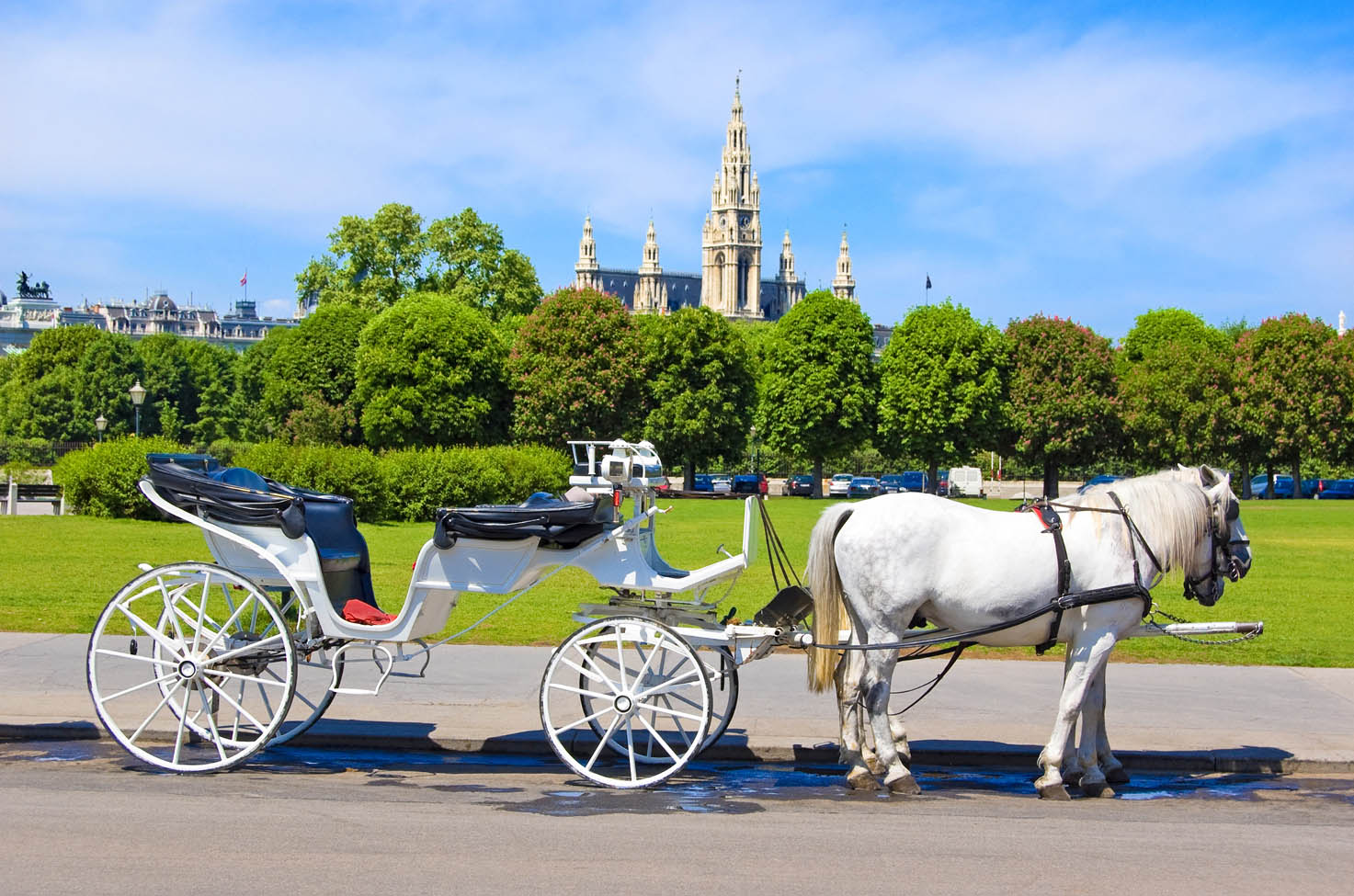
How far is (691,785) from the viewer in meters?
9.26

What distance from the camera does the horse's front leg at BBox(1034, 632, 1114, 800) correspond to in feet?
29.1

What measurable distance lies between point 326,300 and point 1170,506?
Result: 79545mm

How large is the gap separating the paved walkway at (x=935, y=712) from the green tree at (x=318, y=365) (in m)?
63.1

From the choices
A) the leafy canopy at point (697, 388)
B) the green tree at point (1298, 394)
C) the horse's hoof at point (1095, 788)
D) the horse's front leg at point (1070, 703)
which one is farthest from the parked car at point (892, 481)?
the horse's front leg at point (1070, 703)

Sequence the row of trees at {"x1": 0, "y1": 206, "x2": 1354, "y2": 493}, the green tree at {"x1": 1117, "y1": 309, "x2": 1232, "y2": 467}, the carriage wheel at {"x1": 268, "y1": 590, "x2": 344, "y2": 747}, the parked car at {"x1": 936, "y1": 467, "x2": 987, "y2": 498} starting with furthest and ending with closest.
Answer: the parked car at {"x1": 936, "y1": 467, "x2": 987, "y2": 498} → the green tree at {"x1": 1117, "y1": 309, "x2": 1232, "y2": 467} → the row of trees at {"x1": 0, "y1": 206, "x2": 1354, "y2": 493} → the carriage wheel at {"x1": 268, "y1": 590, "x2": 344, "y2": 747}

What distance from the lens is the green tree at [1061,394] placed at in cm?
7194

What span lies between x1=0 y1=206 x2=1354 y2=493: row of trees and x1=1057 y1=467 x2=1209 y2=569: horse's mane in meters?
57.6

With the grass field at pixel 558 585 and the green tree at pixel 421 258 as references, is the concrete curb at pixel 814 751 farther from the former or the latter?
the green tree at pixel 421 258

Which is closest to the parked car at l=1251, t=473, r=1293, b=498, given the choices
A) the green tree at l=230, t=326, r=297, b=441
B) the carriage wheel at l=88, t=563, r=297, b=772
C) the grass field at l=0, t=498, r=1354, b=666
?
the grass field at l=0, t=498, r=1354, b=666

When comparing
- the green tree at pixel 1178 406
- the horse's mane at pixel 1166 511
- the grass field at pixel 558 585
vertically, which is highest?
the green tree at pixel 1178 406

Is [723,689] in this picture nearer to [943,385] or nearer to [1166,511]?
[1166,511]

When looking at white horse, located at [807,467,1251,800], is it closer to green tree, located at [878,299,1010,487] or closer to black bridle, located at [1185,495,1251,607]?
black bridle, located at [1185,495,1251,607]

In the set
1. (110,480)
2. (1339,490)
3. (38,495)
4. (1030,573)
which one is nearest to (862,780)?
(1030,573)

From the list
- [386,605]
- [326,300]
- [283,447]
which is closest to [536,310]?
[326,300]
